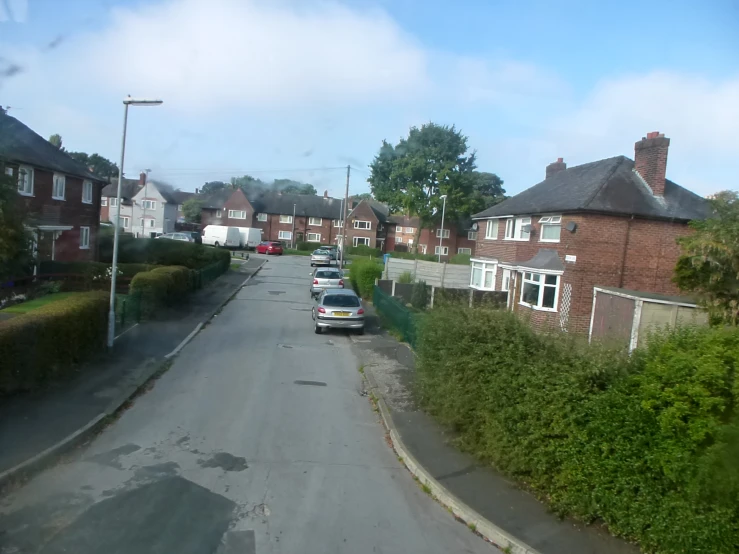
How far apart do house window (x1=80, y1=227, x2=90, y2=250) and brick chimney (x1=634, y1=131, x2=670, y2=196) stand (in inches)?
1012

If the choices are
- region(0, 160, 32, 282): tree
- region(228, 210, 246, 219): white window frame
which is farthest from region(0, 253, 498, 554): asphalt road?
region(228, 210, 246, 219): white window frame

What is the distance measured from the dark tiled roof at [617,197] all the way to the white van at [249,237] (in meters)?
45.4

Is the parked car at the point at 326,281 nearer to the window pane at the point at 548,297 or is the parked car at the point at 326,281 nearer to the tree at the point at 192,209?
the window pane at the point at 548,297

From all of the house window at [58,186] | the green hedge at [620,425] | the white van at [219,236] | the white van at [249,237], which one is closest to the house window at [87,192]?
the house window at [58,186]

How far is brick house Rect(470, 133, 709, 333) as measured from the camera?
22.3 metres

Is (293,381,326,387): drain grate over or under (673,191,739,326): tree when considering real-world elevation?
under

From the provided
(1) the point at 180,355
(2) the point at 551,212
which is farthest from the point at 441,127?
(1) the point at 180,355

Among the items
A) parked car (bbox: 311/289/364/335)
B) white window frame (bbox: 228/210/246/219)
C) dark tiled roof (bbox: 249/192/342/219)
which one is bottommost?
parked car (bbox: 311/289/364/335)

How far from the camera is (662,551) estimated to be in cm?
560

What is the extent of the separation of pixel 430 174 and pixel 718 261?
50.8 m

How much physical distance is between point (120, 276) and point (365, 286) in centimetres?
1156

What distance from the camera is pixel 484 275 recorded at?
1204 inches

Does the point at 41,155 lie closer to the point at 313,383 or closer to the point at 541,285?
the point at 313,383

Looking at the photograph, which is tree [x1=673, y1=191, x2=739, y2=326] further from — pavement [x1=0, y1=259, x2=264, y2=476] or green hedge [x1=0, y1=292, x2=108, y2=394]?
green hedge [x1=0, y1=292, x2=108, y2=394]
